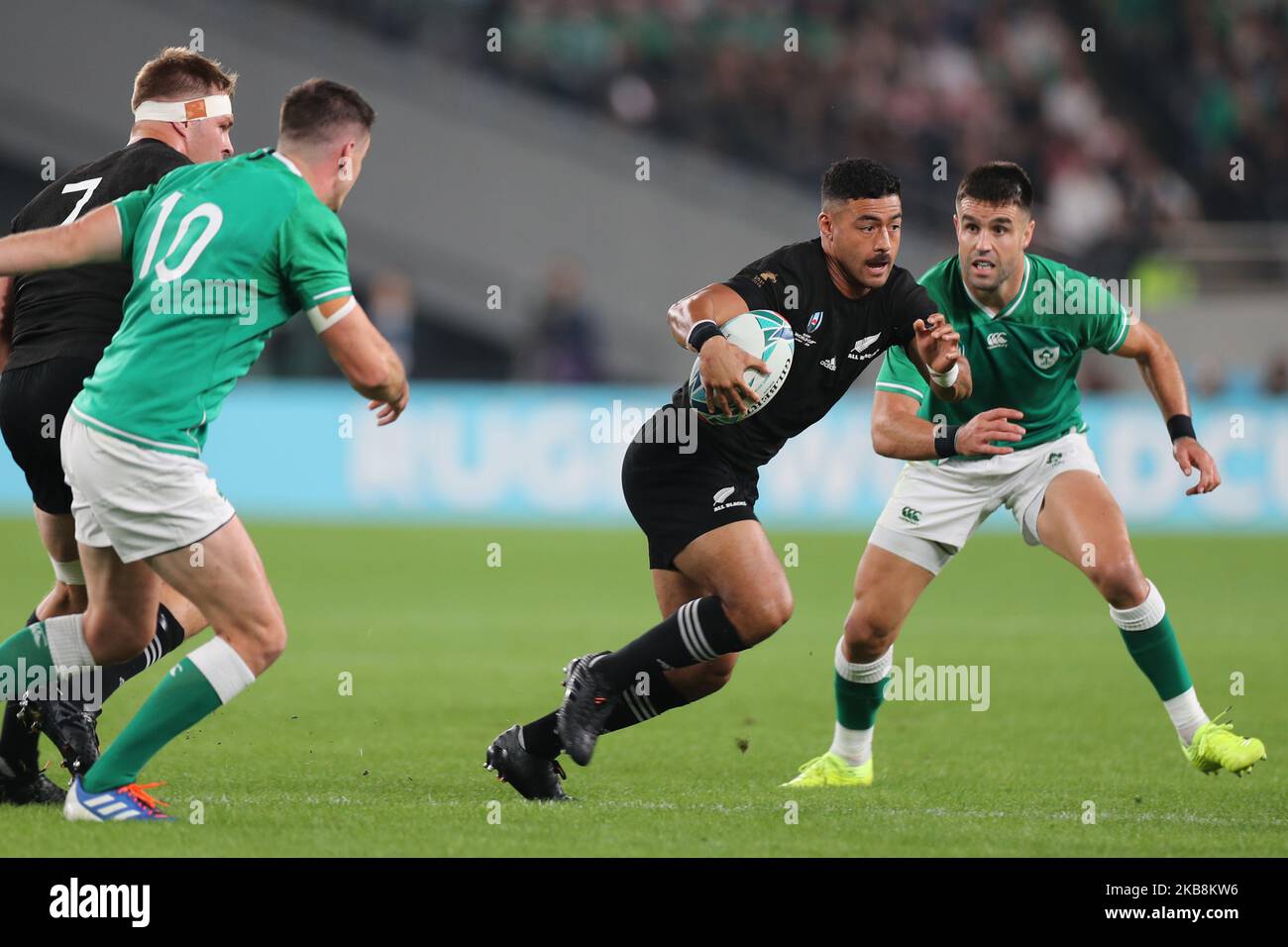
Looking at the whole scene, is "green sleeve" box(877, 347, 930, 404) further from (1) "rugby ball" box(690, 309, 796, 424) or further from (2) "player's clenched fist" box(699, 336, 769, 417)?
(2) "player's clenched fist" box(699, 336, 769, 417)

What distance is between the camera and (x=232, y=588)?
542cm

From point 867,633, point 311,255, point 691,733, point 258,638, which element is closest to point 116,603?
point 258,638

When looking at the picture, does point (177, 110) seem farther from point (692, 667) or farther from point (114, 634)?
point (692, 667)

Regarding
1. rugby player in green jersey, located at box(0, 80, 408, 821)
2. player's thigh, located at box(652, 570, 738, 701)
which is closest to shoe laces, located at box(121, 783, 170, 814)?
rugby player in green jersey, located at box(0, 80, 408, 821)

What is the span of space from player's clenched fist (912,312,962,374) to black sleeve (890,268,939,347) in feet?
0.67

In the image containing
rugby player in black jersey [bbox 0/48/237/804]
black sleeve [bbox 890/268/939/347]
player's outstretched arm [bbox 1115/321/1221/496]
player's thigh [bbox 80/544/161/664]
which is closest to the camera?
player's thigh [bbox 80/544/161/664]

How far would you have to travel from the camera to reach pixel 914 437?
6.67 metres

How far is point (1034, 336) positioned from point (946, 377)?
116cm

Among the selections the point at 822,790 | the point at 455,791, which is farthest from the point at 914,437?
the point at 455,791

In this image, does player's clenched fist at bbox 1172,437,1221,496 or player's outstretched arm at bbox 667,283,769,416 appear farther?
player's clenched fist at bbox 1172,437,1221,496

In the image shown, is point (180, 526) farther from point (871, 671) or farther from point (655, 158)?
point (655, 158)

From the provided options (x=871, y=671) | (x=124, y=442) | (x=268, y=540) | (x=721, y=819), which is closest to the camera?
(x=124, y=442)

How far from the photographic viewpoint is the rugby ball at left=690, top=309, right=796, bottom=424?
6.14 meters

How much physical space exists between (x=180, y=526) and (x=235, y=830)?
0.99 meters
